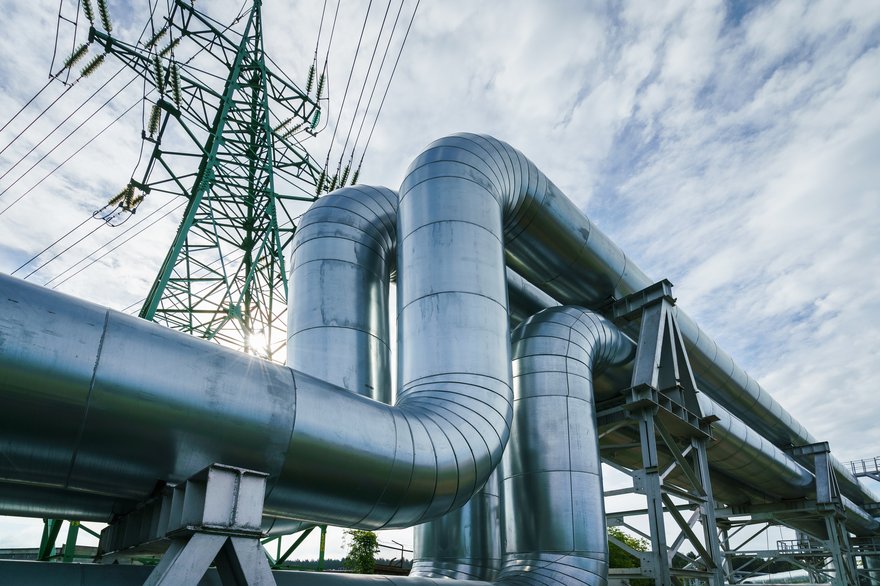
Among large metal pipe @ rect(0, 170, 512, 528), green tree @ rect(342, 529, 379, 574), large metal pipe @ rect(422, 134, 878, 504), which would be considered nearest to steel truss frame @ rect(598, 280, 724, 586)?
large metal pipe @ rect(422, 134, 878, 504)

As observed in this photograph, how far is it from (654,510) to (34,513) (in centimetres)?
749

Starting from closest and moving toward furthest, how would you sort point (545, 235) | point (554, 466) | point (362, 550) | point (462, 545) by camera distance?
point (554, 466)
point (462, 545)
point (545, 235)
point (362, 550)

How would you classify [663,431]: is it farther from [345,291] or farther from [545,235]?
[345,291]

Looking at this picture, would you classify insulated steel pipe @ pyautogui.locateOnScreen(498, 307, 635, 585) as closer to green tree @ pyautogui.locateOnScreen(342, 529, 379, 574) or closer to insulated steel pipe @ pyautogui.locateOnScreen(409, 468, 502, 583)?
insulated steel pipe @ pyautogui.locateOnScreen(409, 468, 502, 583)

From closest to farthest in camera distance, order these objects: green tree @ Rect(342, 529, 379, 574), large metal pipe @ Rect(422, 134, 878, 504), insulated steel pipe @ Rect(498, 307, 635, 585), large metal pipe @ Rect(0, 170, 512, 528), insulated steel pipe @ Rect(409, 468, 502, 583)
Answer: large metal pipe @ Rect(0, 170, 512, 528) < insulated steel pipe @ Rect(498, 307, 635, 585) < large metal pipe @ Rect(422, 134, 878, 504) < insulated steel pipe @ Rect(409, 468, 502, 583) < green tree @ Rect(342, 529, 379, 574)

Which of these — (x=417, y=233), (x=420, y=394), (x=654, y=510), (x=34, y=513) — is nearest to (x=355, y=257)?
(x=417, y=233)

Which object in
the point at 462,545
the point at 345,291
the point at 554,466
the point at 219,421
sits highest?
the point at 345,291

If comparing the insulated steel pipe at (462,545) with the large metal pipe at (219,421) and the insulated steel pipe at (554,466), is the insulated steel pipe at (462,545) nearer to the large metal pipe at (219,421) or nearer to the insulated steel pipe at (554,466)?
the insulated steel pipe at (554,466)

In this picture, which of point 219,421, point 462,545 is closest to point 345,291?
point 462,545

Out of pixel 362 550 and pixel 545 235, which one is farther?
pixel 362 550

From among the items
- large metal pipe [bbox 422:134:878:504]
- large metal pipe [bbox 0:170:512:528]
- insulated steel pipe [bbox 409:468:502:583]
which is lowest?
insulated steel pipe [bbox 409:468:502:583]

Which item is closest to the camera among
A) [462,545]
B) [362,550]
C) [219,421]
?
[219,421]

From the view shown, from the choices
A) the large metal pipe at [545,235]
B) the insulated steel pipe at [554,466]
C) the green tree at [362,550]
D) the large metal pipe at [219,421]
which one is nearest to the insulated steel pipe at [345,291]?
the large metal pipe at [545,235]

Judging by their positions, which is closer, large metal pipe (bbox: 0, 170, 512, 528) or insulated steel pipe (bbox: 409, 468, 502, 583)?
large metal pipe (bbox: 0, 170, 512, 528)
